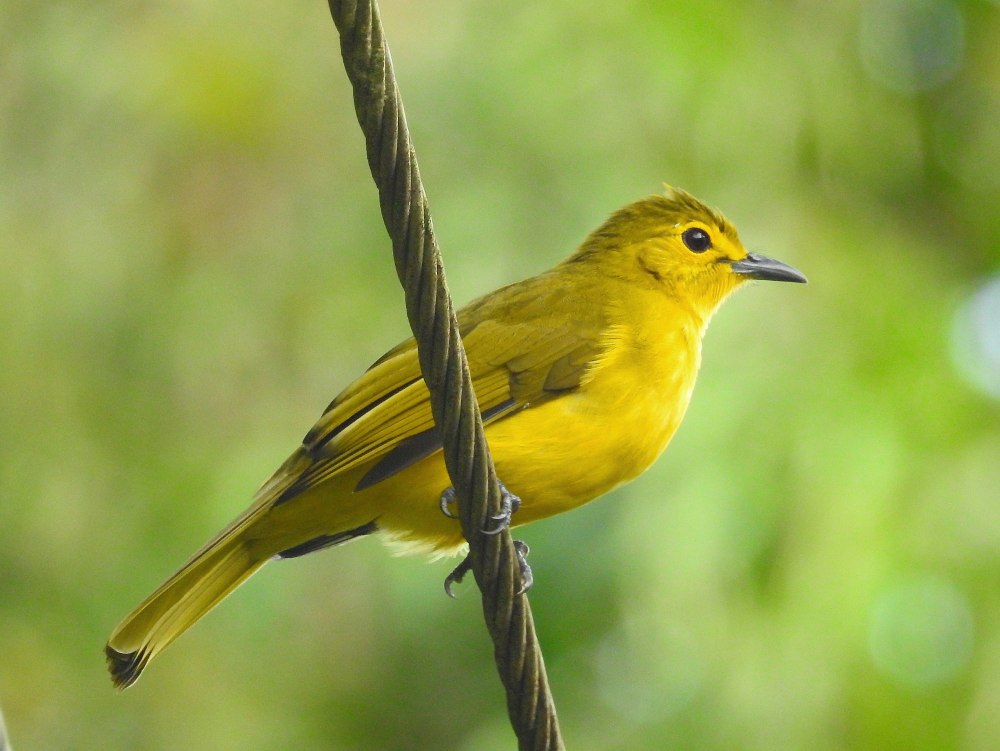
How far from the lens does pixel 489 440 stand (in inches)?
159

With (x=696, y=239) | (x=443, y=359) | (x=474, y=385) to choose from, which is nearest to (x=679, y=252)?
(x=696, y=239)

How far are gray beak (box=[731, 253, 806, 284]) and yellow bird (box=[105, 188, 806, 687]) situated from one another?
592 mm

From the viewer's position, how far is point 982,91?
7680mm

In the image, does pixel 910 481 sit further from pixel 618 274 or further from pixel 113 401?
pixel 113 401

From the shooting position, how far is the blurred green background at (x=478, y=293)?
619cm

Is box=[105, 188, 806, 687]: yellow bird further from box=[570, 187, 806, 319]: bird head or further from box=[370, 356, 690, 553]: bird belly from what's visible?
box=[570, 187, 806, 319]: bird head

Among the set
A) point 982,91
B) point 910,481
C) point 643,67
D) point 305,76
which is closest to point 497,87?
point 643,67

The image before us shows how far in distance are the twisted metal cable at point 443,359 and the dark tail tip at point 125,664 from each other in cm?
143

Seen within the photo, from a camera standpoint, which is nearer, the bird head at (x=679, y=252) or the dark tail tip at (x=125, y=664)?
the dark tail tip at (x=125, y=664)

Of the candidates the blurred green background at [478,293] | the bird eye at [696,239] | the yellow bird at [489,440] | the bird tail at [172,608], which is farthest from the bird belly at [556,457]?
the blurred green background at [478,293]

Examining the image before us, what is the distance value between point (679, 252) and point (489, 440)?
1375mm

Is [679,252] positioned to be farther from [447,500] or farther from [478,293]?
[478,293]

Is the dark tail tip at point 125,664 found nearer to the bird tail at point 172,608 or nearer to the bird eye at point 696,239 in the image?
the bird tail at point 172,608

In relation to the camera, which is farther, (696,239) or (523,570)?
(696,239)
